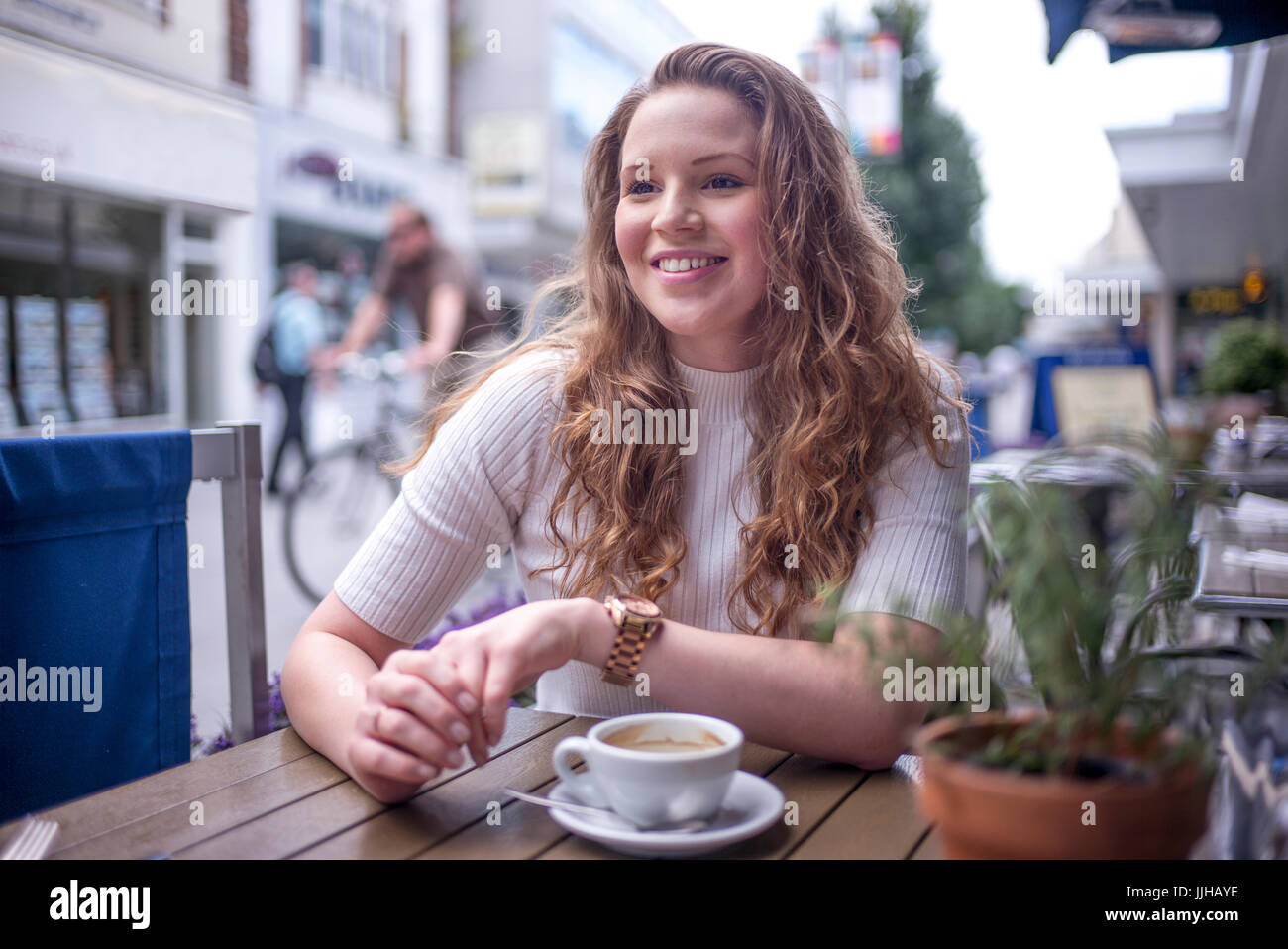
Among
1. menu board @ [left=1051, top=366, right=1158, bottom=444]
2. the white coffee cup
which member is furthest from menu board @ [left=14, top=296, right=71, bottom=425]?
the white coffee cup

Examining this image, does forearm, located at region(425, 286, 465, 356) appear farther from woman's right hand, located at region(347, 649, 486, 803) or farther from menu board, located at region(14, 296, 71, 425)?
menu board, located at region(14, 296, 71, 425)

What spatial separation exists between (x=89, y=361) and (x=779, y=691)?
805cm

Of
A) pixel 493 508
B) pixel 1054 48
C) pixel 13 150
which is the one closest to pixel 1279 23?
pixel 1054 48

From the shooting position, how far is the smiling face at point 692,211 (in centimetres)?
138

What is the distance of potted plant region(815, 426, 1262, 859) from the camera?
0.59m

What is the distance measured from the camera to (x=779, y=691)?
3.49 feet

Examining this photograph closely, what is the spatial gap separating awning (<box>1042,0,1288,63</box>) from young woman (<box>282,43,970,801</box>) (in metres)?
1.08

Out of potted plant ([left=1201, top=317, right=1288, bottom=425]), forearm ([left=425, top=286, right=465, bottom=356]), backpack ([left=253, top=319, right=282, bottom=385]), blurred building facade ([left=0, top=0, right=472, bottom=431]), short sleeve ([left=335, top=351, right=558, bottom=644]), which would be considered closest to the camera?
short sleeve ([left=335, top=351, right=558, bottom=644])

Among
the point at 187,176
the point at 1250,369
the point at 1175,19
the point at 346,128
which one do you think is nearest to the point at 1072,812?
the point at 1175,19

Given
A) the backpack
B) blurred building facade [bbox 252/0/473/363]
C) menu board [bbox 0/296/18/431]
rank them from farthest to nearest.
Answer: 1. blurred building facade [bbox 252/0/473/363]
2. menu board [bbox 0/296/18/431]
3. the backpack

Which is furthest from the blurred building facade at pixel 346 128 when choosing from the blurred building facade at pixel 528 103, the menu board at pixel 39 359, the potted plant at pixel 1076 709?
the potted plant at pixel 1076 709

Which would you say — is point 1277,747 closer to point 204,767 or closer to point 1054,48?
point 204,767

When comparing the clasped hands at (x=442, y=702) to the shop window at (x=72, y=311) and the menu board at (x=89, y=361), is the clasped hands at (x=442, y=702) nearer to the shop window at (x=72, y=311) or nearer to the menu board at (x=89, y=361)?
the shop window at (x=72, y=311)
